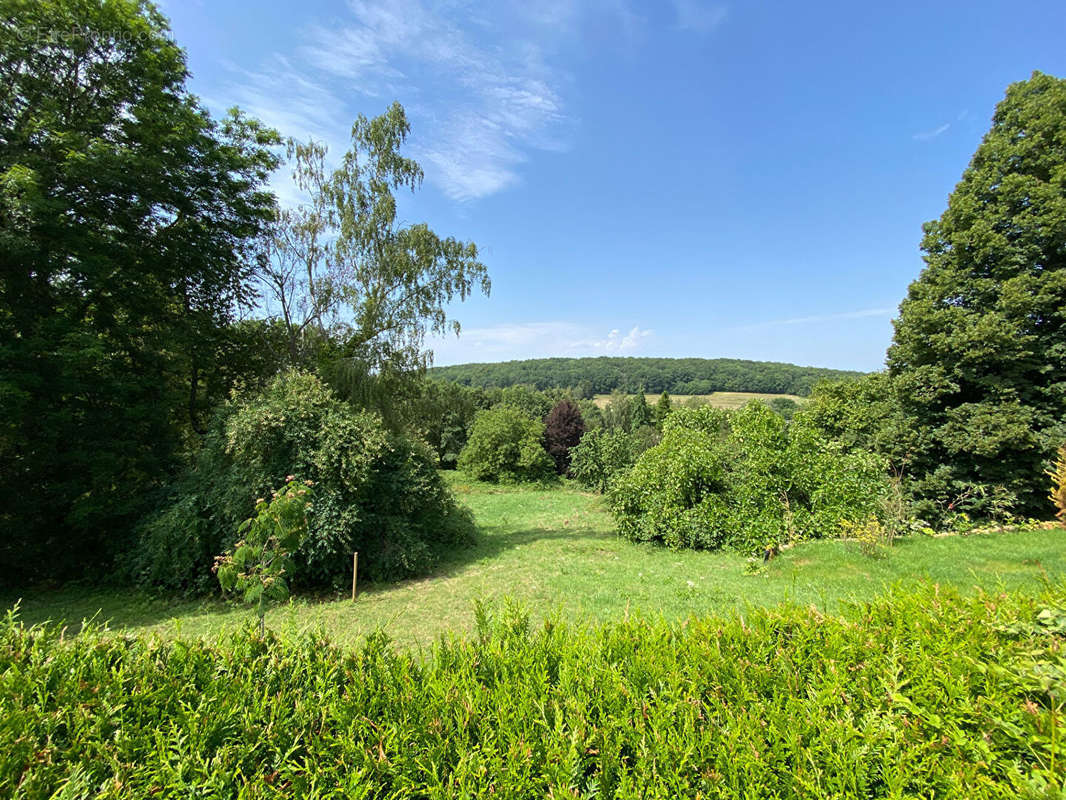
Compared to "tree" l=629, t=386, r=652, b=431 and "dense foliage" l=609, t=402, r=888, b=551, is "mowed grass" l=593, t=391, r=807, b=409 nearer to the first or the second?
"tree" l=629, t=386, r=652, b=431

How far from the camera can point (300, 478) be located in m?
8.85

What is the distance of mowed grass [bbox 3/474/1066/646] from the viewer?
637 cm

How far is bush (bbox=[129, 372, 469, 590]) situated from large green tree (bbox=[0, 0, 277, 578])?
1.40m

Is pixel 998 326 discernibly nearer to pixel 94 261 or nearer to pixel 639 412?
pixel 94 261

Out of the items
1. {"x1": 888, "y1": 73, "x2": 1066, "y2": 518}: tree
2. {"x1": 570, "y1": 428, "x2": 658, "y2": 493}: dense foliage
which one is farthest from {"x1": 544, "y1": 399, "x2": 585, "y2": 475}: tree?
{"x1": 888, "y1": 73, "x2": 1066, "y2": 518}: tree

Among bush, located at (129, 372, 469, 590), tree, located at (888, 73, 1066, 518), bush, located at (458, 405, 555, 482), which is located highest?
tree, located at (888, 73, 1066, 518)

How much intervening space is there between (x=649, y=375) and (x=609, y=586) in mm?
87770

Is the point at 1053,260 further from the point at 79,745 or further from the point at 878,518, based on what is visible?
the point at 79,745

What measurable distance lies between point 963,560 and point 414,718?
925 cm

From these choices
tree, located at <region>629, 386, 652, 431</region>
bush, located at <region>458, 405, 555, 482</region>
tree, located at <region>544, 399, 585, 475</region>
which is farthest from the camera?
tree, located at <region>629, 386, 652, 431</region>

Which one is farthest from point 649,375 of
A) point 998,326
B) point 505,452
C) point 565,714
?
point 565,714

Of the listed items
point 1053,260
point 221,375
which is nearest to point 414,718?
point 221,375

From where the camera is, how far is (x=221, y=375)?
11234 millimetres

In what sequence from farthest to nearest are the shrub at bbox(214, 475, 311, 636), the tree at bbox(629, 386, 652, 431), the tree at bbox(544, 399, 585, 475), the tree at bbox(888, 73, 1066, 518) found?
the tree at bbox(629, 386, 652, 431)
the tree at bbox(544, 399, 585, 475)
the tree at bbox(888, 73, 1066, 518)
the shrub at bbox(214, 475, 311, 636)
